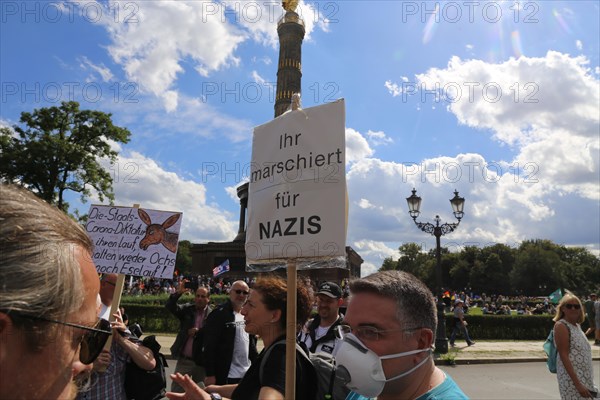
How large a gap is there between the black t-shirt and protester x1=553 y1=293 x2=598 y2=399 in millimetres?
3230

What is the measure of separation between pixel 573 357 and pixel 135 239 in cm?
462

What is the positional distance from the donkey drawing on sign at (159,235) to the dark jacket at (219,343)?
0.91 meters

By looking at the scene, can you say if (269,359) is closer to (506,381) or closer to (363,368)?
(363,368)

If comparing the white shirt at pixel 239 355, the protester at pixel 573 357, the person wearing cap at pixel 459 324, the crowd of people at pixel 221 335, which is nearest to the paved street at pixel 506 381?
the person wearing cap at pixel 459 324

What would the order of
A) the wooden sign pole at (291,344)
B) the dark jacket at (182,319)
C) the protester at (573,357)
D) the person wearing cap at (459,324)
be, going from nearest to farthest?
the wooden sign pole at (291,344), the protester at (573,357), the dark jacket at (182,319), the person wearing cap at (459,324)

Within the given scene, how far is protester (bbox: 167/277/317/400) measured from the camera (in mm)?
2400

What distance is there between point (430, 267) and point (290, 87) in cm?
7699

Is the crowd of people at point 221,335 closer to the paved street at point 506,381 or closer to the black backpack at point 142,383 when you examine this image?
the black backpack at point 142,383

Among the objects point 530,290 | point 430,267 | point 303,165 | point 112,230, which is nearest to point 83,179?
point 112,230

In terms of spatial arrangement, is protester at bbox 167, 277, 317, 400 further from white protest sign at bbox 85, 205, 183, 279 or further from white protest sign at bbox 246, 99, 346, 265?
white protest sign at bbox 85, 205, 183, 279

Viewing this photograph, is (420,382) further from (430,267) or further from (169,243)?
(430,267)

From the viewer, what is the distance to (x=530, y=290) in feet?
283

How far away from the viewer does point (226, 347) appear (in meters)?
4.77

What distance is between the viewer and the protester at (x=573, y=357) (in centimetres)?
446
